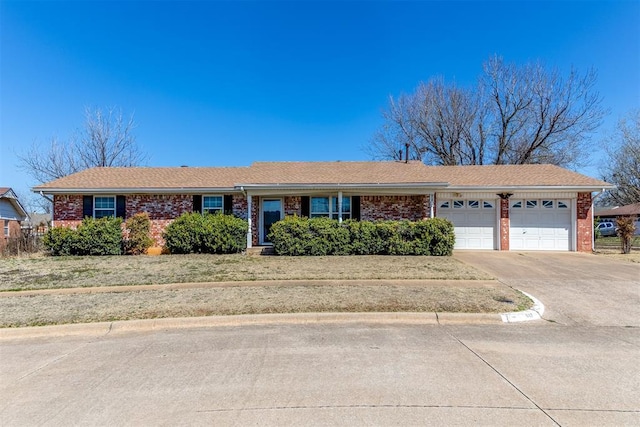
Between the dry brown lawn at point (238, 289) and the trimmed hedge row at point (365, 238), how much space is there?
165 cm

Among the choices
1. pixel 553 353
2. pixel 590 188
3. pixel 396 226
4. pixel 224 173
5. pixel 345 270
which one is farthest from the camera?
pixel 224 173

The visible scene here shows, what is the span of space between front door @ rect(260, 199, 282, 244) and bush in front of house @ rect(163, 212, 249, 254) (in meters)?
1.92

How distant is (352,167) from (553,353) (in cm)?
1444

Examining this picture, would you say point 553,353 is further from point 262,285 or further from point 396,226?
point 396,226

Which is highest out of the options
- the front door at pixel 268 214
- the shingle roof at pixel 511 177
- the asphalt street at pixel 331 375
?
the shingle roof at pixel 511 177

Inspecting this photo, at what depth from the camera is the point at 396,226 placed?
44.0 ft

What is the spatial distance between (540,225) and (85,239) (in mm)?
18950

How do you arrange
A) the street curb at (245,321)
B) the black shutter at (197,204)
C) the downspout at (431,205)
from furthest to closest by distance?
the black shutter at (197,204) → the downspout at (431,205) → the street curb at (245,321)

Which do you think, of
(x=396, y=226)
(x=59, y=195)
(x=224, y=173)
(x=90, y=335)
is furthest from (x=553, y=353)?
(x=59, y=195)

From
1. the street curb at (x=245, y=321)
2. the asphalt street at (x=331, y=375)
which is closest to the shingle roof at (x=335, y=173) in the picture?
the street curb at (x=245, y=321)

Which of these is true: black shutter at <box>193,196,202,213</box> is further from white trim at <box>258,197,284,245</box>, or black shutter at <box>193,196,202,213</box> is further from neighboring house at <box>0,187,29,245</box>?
neighboring house at <box>0,187,29,245</box>

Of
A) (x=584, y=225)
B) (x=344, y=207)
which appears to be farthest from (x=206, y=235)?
(x=584, y=225)

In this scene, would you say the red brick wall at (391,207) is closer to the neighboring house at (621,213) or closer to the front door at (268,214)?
the front door at (268,214)

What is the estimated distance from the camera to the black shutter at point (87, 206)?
50.9 feet
